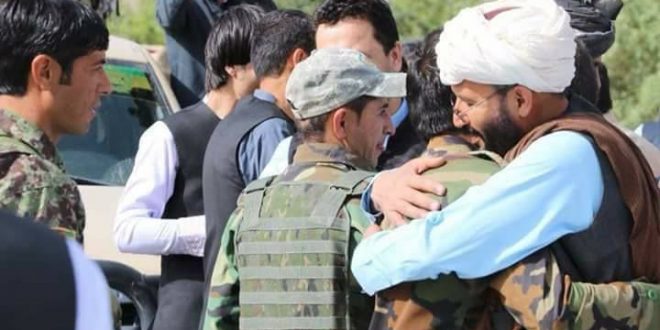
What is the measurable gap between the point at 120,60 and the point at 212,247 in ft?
10.7

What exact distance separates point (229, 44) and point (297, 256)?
5.60 feet

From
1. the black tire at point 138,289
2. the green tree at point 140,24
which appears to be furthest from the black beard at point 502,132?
the green tree at point 140,24

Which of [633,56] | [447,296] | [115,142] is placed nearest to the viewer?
[447,296]

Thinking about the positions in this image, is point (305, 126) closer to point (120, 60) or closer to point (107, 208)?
point (107, 208)

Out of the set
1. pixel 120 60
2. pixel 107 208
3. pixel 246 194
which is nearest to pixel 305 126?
pixel 246 194

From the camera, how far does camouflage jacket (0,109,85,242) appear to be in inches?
119

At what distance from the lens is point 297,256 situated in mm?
3258

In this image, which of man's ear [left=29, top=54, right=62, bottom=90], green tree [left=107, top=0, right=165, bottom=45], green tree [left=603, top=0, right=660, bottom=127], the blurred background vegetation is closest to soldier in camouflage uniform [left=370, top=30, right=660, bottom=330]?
man's ear [left=29, top=54, right=62, bottom=90]

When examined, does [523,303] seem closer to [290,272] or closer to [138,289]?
[290,272]

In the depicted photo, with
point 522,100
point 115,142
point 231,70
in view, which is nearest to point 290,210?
point 522,100

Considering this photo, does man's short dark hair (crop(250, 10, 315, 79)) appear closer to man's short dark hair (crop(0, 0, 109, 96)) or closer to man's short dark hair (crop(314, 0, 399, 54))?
man's short dark hair (crop(314, 0, 399, 54))

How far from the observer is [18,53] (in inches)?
129

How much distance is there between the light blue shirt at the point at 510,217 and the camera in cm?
264

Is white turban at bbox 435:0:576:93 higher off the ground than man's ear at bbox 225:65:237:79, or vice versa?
white turban at bbox 435:0:576:93
